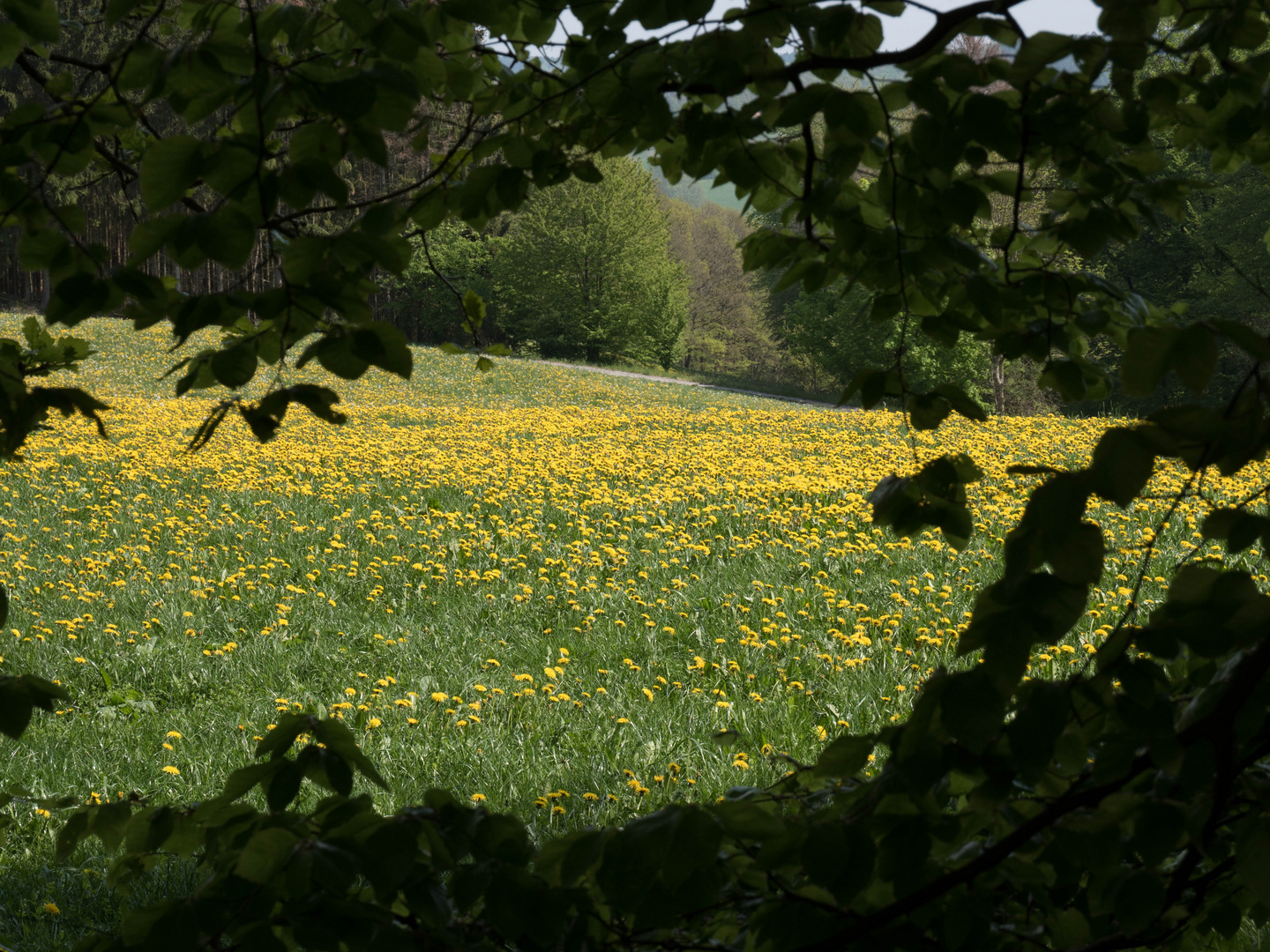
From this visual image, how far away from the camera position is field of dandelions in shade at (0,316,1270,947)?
3.29 meters

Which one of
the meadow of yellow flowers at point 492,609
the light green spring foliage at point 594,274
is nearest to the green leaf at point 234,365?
the meadow of yellow flowers at point 492,609

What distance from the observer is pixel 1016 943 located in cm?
106

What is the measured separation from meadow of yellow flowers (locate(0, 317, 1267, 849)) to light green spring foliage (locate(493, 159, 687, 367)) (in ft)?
91.1

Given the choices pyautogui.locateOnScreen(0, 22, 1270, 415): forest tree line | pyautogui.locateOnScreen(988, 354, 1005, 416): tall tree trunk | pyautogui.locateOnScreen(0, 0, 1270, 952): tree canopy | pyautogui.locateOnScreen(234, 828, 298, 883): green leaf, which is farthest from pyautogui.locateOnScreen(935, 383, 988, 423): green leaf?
pyautogui.locateOnScreen(988, 354, 1005, 416): tall tree trunk

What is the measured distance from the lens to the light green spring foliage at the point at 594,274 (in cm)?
3578

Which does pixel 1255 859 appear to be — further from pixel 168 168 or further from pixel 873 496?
pixel 168 168

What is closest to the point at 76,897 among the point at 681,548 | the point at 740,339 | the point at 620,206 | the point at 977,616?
the point at 977,616

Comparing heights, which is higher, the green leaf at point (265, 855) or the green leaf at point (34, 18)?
the green leaf at point (34, 18)

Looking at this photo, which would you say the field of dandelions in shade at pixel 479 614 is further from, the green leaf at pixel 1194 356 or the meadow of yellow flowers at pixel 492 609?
the green leaf at pixel 1194 356

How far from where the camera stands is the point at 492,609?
5.00 meters

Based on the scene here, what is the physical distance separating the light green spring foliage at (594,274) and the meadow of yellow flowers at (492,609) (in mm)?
27771

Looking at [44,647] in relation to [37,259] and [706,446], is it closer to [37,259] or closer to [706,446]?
[37,259]

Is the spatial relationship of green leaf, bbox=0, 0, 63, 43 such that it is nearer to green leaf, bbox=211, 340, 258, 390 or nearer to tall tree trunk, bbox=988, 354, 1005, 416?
green leaf, bbox=211, 340, 258, 390

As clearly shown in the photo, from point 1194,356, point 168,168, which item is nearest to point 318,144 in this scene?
point 168,168
